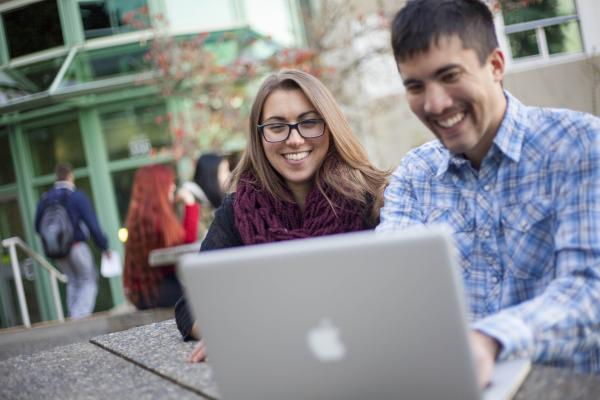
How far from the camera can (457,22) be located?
5.76 ft

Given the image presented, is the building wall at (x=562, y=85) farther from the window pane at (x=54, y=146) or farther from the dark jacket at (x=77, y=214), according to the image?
the window pane at (x=54, y=146)

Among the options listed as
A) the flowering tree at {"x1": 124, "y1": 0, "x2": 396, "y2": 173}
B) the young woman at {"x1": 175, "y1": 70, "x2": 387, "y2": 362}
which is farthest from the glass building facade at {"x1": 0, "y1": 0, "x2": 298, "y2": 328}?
the young woman at {"x1": 175, "y1": 70, "x2": 387, "y2": 362}

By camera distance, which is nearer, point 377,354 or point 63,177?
point 377,354

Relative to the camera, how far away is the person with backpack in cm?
723

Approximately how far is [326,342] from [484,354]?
0.40m

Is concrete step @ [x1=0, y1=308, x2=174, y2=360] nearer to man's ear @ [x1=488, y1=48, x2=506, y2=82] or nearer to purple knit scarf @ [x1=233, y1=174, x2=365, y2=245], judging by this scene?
purple knit scarf @ [x1=233, y1=174, x2=365, y2=245]

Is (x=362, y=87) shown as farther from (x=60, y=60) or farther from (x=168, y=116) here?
(x=60, y=60)

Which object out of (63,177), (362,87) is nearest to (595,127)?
(63,177)

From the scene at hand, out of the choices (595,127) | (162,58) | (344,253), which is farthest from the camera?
(162,58)

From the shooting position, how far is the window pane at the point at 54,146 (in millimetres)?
10266

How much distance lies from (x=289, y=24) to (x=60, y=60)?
A: 3557mm

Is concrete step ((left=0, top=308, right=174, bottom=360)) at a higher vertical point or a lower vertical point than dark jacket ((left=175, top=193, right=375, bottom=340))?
Answer: lower

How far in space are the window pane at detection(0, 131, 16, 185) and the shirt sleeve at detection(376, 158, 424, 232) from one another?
9.43 m

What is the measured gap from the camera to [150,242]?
545 cm
